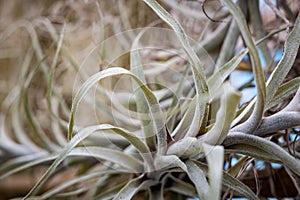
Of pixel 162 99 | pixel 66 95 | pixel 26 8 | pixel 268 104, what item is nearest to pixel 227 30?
pixel 162 99

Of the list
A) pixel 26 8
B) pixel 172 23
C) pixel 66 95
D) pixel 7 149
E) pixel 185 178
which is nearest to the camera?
pixel 172 23

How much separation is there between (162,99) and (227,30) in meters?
0.11

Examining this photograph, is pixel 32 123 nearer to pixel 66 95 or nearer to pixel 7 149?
pixel 7 149

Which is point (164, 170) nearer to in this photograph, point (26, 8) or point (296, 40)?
point (296, 40)

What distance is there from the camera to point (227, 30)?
452 millimetres

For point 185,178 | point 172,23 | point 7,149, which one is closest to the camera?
point 172,23

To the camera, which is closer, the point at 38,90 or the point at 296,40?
the point at 296,40

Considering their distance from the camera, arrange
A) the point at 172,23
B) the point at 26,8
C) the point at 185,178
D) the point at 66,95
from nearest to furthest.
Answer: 1. the point at 172,23
2. the point at 185,178
3. the point at 66,95
4. the point at 26,8

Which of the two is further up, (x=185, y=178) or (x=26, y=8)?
(x=26, y=8)

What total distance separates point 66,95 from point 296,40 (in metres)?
0.49

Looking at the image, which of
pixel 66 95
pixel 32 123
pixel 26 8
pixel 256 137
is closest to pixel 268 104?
pixel 256 137

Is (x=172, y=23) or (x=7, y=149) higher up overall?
(x=172, y=23)

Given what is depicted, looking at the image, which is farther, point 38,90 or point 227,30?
point 38,90

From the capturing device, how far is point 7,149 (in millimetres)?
502
